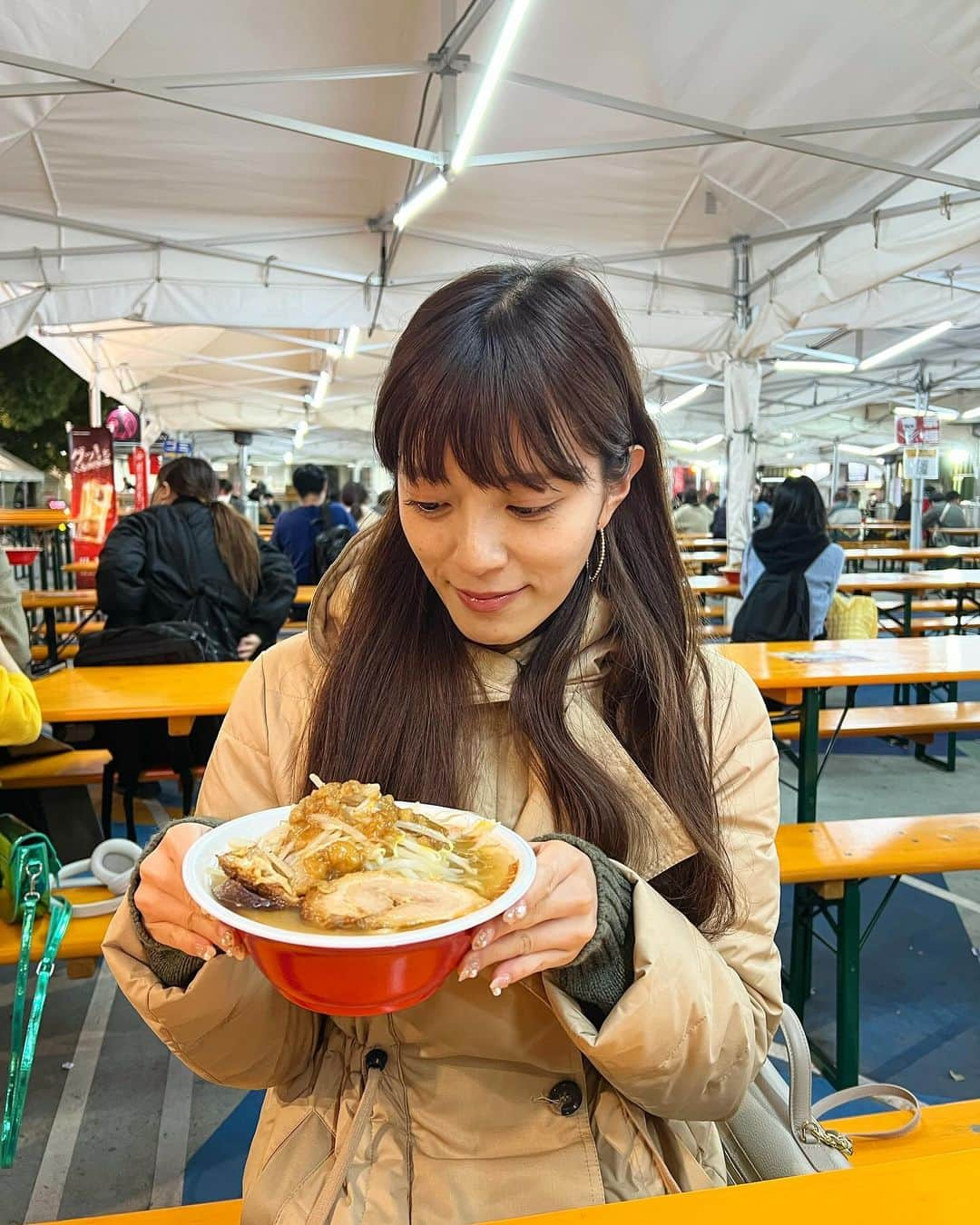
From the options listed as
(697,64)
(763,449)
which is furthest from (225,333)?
(763,449)

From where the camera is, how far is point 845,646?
402 cm

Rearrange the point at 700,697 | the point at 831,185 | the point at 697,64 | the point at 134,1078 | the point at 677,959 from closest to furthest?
the point at 677,959, the point at 700,697, the point at 134,1078, the point at 697,64, the point at 831,185

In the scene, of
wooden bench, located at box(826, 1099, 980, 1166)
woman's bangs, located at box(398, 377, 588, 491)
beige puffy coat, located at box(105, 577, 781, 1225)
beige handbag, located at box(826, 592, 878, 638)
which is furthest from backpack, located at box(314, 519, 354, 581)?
woman's bangs, located at box(398, 377, 588, 491)

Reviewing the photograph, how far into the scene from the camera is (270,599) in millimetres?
4656

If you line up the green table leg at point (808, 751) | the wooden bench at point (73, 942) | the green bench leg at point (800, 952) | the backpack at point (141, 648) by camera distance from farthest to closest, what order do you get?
the backpack at point (141, 648) → the green table leg at point (808, 751) → the green bench leg at point (800, 952) → the wooden bench at point (73, 942)

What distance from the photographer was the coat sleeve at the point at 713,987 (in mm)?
958

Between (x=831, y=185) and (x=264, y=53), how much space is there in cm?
356

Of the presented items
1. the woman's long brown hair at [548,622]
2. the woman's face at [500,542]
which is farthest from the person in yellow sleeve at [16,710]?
the woman's face at [500,542]

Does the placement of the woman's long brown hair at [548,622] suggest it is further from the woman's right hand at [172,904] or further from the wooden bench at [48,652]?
the wooden bench at [48,652]

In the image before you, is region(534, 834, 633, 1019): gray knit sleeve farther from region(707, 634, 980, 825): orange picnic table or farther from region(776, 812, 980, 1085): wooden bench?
region(707, 634, 980, 825): orange picnic table

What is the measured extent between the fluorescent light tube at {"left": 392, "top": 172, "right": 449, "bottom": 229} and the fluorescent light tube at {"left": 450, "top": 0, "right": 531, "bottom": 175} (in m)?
0.19

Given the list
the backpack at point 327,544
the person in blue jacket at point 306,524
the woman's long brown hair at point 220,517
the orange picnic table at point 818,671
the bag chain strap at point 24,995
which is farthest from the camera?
the person in blue jacket at point 306,524

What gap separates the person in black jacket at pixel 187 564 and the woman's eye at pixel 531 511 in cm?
343

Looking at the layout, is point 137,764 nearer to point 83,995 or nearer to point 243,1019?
point 83,995
